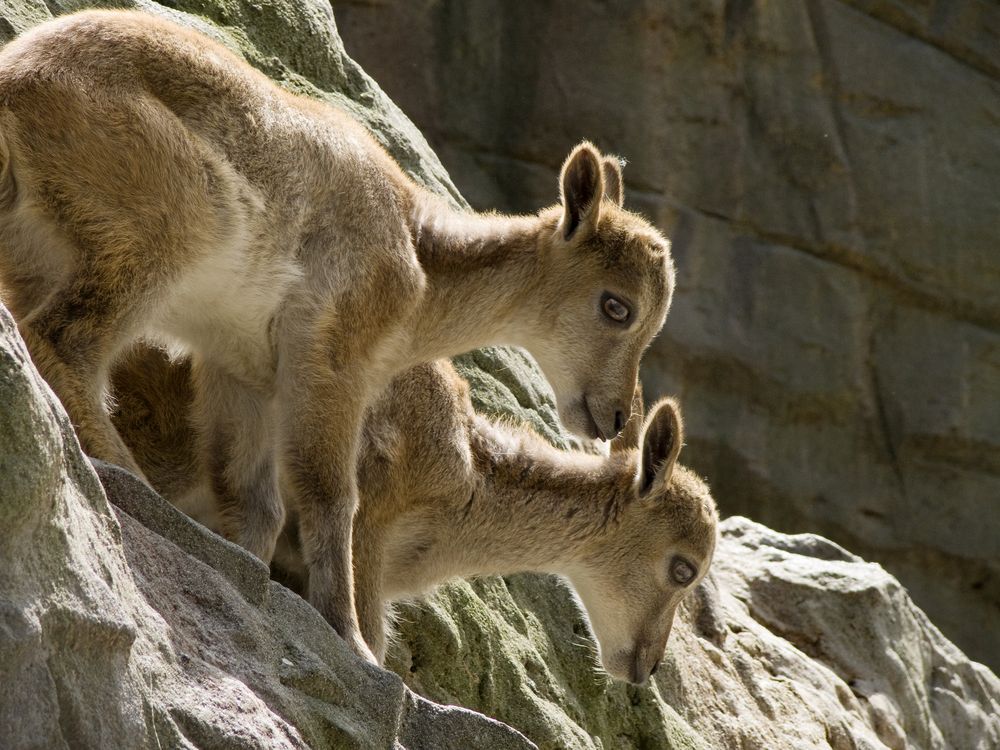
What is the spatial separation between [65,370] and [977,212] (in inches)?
506

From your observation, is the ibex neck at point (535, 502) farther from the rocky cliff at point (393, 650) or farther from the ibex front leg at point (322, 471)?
the ibex front leg at point (322, 471)

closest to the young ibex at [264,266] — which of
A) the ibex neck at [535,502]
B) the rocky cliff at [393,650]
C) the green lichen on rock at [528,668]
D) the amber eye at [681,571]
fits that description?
the ibex neck at [535,502]

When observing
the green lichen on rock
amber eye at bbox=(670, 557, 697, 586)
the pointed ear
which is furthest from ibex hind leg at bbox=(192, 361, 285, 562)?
the pointed ear

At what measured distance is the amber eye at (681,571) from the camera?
7.43m

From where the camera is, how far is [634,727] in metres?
7.74

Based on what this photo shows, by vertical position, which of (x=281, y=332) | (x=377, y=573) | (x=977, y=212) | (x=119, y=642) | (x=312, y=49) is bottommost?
(x=377, y=573)

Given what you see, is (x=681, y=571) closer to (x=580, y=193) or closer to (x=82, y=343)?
(x=580, y=193)

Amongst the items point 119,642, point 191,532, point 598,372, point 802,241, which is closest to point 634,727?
point 598,372

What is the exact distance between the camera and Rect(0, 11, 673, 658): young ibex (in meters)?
4.88

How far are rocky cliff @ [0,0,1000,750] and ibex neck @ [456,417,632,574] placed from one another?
1.29 feet

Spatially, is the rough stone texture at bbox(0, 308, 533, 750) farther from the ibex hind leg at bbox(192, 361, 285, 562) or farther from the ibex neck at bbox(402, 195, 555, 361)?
the ibex neck at bbox(402, 195, 555, 361)

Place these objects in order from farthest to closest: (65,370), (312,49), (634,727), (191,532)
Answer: (312,49) → (634,727) → (65,370) → (191,532)

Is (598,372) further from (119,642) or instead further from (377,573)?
(119,642)

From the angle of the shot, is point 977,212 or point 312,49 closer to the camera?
point 312,49
